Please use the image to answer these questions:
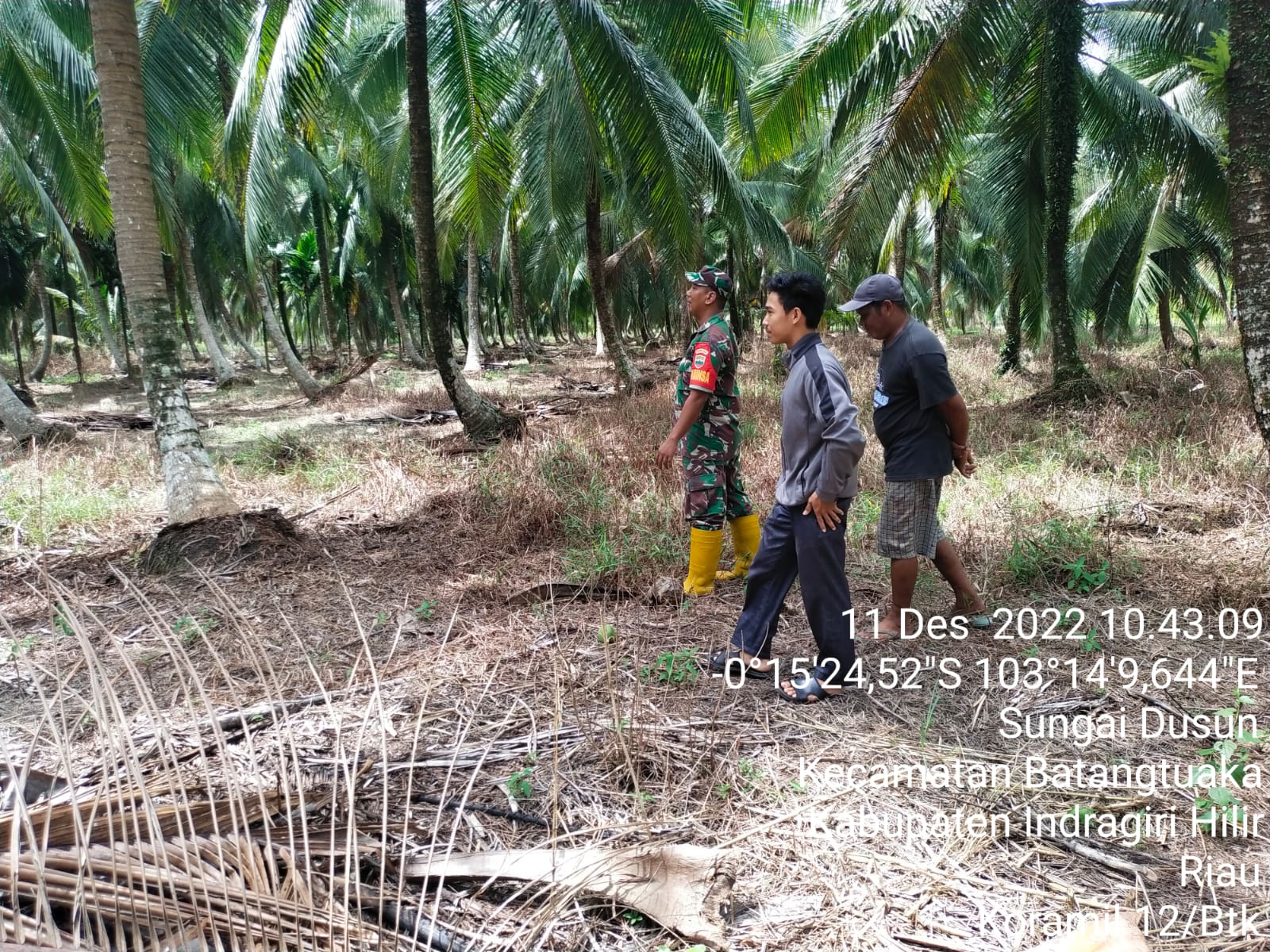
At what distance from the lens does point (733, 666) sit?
3.21m

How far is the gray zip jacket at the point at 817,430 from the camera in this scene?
106 inches

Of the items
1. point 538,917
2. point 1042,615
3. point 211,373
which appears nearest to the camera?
point 538,917

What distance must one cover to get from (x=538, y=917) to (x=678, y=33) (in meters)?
8.71

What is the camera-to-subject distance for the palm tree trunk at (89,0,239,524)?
199 inches

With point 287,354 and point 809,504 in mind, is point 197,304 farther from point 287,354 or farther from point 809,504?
point 809,504

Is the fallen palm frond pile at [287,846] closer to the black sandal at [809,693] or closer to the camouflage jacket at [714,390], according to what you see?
the black sandal at [809,693]

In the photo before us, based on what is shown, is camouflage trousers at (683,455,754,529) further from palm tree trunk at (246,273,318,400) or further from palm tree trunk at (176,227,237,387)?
palm tree trunk at (176,227,237,387)

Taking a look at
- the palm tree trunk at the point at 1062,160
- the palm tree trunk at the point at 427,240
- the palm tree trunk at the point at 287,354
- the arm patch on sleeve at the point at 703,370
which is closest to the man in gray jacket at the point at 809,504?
the arm patch on sleeve at the point at 703,370

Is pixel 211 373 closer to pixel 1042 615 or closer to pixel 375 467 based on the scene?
pixel 375 467

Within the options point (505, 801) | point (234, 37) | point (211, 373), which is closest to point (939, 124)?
point (505, 801)

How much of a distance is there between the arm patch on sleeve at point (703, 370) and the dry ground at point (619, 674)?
3.85ft

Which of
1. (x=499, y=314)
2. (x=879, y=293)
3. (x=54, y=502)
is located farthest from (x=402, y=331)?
(x=879, y=293)

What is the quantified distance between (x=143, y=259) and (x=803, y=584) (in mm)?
5126

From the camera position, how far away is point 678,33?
816 centimetres
